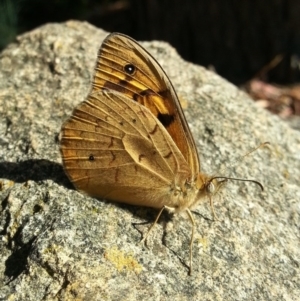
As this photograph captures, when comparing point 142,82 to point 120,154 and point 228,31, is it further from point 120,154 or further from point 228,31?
point 228,31

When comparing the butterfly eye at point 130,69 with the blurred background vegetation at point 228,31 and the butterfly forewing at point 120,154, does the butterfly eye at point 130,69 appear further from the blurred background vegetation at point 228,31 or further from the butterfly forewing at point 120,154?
the blurred background vegetation at point 228,31

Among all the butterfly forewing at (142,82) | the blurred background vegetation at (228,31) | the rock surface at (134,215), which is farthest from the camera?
the blurred background vegetation at (228,31)

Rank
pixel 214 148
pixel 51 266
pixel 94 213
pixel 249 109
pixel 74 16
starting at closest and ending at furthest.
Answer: pixel 51 266
pixel 94 213
pixel 214 148
pixel 249 109
pixel 74 16

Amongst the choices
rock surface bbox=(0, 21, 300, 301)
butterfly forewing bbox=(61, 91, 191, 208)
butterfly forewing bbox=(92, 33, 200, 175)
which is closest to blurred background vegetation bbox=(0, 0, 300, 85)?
rock surface bbox=(0, 21, 300, 301)

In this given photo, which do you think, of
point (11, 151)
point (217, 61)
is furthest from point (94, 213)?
point (217, 61)

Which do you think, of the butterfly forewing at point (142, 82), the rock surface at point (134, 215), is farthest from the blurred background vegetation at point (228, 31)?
the butterfly forewing at point (142, 82)

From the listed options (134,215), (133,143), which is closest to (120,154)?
(133,143)

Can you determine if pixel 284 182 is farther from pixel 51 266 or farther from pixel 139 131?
pixel 51 266
